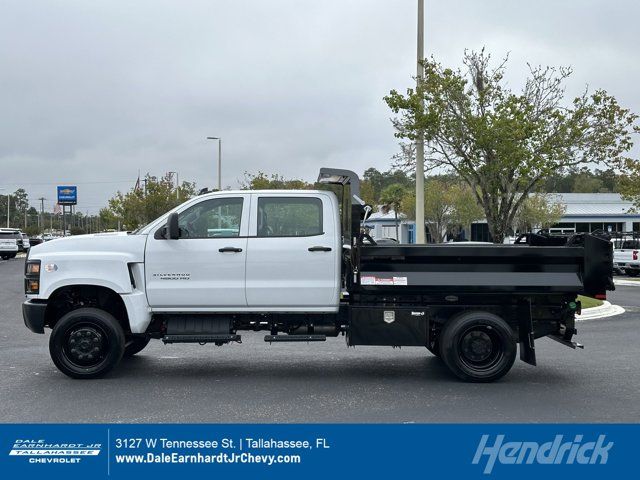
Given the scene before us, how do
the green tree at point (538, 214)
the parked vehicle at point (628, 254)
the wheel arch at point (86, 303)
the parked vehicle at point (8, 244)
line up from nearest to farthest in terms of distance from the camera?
1. the wheel arch at point (86, 303)
2. the parked vehicle at point (628, 254)
3. the parked vehicle at point (8, 244)
4. the green tree at point (538, 214)

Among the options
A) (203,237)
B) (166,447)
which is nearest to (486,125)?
(203,237)

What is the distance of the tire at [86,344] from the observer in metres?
7.96

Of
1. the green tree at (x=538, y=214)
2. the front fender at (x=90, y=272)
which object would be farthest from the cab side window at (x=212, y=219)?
the green tree at (x=538, y=214)

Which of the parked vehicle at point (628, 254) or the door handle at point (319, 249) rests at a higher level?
the door handle at point (319, 249)

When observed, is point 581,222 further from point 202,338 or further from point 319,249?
point 202,338

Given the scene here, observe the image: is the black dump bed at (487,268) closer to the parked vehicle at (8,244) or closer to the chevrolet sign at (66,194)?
the parked vehicle at (8,244)

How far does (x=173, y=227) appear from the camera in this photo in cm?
787

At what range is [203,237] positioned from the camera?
26.6ft

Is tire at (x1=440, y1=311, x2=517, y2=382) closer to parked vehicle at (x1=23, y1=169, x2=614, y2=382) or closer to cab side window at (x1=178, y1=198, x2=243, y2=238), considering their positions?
parked vehicle at (x1=23, y1=169, x2=614, y2=382)

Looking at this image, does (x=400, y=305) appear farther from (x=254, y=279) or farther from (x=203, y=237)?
(x=203, y=237)

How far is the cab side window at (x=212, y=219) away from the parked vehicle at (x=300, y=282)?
20 mm

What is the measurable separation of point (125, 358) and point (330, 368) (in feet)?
9.42

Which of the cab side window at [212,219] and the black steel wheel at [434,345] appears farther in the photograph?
the black steel wheel at [434,345]

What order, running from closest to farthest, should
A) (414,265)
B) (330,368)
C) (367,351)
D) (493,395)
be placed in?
1. (493,395)
2. (414,265)
3. (330,368)
4. (367,351)
